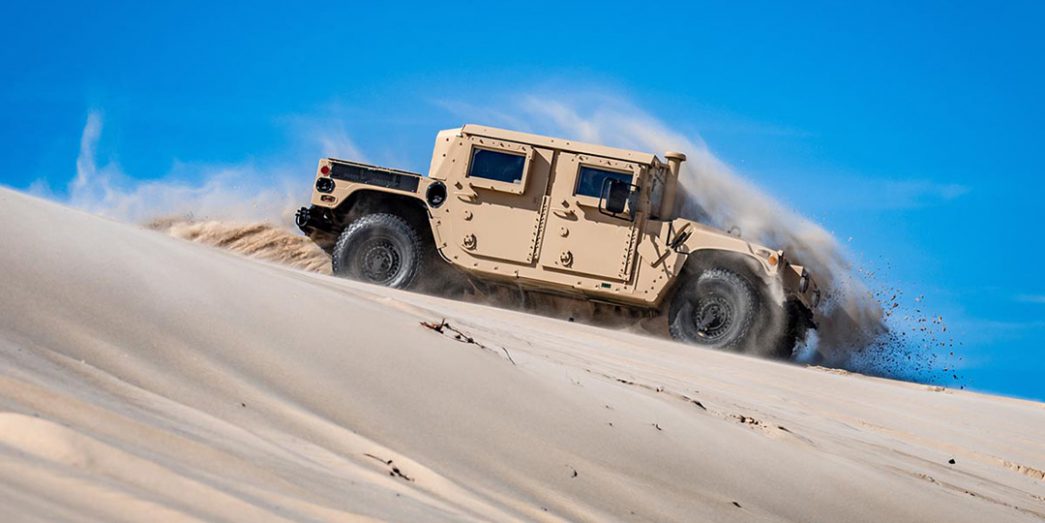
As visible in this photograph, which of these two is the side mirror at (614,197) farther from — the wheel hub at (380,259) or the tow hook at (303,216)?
the tow hook at (303,216)

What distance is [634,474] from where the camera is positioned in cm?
279

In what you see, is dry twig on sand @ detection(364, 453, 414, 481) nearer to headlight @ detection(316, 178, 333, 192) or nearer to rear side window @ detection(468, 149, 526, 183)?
rear side window @ detection(468, 149, 526, 183)

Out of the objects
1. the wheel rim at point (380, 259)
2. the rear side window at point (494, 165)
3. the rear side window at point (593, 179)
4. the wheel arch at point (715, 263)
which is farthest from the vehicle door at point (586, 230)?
the wheel rim at point (380, 259)

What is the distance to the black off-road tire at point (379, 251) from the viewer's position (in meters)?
11.2

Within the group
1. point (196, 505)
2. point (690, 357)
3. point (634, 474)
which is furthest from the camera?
point (690, 357)

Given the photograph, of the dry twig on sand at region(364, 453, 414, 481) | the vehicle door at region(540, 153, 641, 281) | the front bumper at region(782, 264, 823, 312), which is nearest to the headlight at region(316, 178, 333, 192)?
the vehicle door at region(540, 153, 641, 281)

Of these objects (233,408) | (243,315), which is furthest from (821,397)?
(233,408)

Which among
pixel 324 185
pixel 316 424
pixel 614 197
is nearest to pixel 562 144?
pixel 614 197

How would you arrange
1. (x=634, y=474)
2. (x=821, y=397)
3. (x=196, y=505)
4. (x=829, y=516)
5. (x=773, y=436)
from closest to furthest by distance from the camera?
(x=196, y=505)
(x=634, y=474)
(x=829, y=516)
(x=773, y=436)
(x=821, y=397)

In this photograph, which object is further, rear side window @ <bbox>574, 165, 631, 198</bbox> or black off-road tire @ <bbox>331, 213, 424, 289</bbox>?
black off-road tire @ <bbox>331, 213, 424, 289</bbox>

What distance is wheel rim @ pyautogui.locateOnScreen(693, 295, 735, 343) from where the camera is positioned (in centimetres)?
1054

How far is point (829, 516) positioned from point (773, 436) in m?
0.92

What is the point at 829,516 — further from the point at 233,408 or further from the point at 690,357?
the point at 690,357

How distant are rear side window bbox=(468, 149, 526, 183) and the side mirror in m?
0.84
